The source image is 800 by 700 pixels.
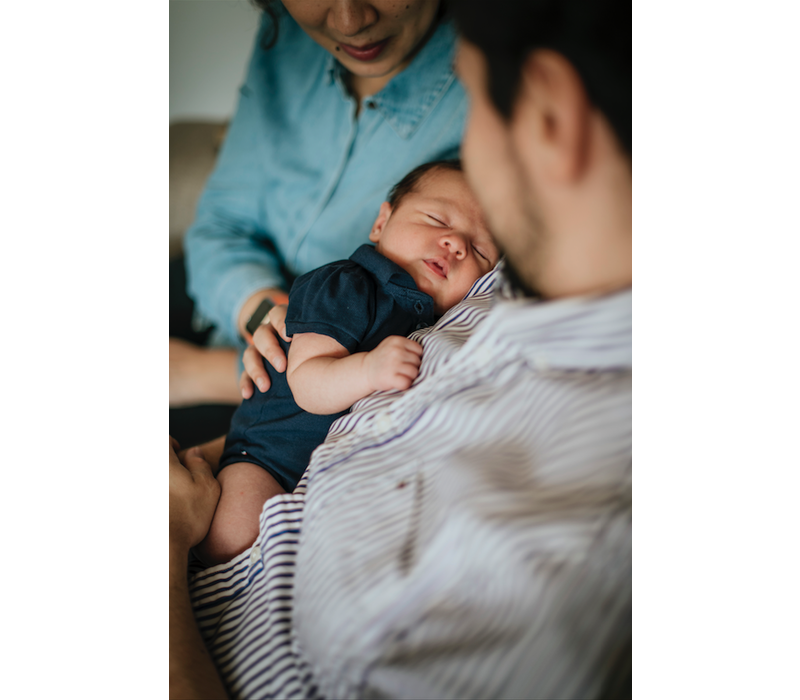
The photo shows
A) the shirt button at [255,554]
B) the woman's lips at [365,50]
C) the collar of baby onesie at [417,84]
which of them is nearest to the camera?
the shirt button at [255,554]

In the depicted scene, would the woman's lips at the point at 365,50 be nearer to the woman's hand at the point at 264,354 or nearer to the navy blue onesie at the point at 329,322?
the navy blue onesie at the point at 329,322

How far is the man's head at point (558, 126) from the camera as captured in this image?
428mm

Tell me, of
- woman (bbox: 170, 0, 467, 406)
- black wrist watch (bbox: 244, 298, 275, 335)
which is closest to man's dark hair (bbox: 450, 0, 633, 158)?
woman (bbox: 170, 0, 467, 406)

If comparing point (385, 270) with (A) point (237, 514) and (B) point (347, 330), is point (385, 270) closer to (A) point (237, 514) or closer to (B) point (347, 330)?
(B) point (347, 330)

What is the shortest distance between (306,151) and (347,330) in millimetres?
574

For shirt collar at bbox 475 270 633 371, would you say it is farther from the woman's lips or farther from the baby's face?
the woman's lips

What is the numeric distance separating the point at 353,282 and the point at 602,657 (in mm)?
603

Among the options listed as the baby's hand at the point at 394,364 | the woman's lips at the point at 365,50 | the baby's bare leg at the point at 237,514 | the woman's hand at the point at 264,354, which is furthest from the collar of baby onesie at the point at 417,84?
the baby's bare leg at the point at 237,514

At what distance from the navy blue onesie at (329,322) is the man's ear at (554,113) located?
411 mm
